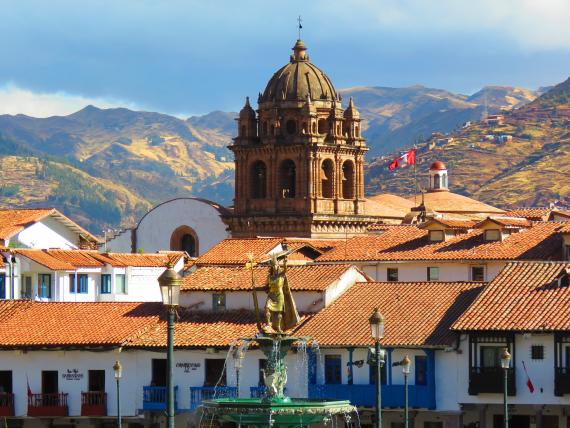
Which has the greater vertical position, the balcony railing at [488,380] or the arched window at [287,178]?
the arched window at [287,178]

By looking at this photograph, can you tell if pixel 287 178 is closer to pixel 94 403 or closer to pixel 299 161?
pixel 299 161

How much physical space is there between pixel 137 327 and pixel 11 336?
4924mm

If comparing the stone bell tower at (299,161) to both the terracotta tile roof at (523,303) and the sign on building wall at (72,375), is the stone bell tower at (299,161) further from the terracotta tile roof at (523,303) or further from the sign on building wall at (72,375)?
the terracotta tile roof at (523,303)

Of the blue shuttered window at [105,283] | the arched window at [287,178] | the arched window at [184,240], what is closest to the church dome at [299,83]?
the arched window at [287,178]

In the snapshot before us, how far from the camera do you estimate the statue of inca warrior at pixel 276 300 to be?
1942 inches

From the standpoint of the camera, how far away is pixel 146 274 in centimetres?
11419

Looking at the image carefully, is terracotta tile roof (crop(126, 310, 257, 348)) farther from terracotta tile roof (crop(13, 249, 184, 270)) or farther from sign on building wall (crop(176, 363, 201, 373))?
terracotta tile roof (crop(13, 249, 184, 270))

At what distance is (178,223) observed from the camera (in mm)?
142500

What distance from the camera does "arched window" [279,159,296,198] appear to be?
13300 cm

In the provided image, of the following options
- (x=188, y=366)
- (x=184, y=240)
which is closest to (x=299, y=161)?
(x=184, y=240)

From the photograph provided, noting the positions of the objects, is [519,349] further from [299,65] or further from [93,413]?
[299,65]

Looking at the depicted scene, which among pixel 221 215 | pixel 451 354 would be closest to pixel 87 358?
pixel 451 354

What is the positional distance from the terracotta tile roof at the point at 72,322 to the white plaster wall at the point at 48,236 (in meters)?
32.0

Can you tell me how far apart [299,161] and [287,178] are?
2.18 metres
